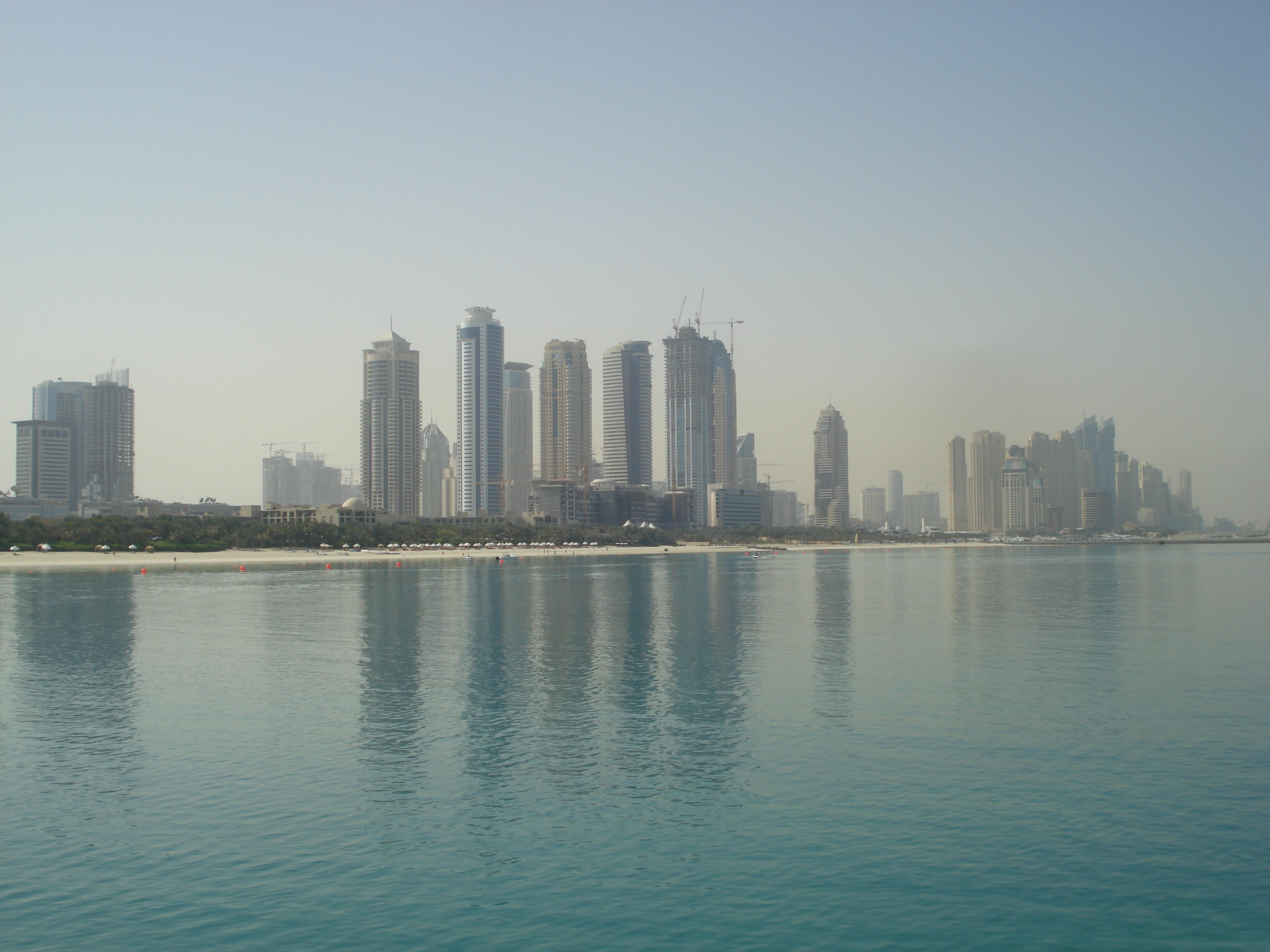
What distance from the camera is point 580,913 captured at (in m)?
21.7

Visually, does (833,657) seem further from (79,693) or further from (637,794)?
(79,693)

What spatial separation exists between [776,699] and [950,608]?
56.7 m

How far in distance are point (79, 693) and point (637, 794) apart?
33.8 meters

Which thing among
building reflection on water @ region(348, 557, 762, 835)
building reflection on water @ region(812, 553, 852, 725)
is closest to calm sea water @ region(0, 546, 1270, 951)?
building reflection on water @ region(348, 557, 762, 835)

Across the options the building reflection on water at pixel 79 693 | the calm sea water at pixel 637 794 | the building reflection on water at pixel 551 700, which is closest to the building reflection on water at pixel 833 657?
the calm sea water at pixel 637 794

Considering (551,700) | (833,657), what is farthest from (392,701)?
(833,657)

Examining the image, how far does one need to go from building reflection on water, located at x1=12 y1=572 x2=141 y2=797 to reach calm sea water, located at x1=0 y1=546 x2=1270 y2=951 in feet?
1.01

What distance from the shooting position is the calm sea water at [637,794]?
21469mm

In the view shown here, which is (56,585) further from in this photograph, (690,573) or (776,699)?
(776,699)

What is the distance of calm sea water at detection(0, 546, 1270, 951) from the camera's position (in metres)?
21.5

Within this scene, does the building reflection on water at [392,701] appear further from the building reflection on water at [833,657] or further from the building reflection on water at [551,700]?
the building reflection on water at [833,657]

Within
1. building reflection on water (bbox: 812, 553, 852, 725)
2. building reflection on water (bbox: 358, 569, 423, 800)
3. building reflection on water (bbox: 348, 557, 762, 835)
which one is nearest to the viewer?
building reflection on water (bbox: 348, 557, 762, 835)

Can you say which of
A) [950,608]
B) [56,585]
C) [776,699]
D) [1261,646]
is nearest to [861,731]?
[776,699]

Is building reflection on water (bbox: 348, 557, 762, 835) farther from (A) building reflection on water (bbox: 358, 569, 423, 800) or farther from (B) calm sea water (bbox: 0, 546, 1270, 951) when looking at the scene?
(B) calm sea water (bbox: 0, 546, 1270, 951)
